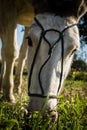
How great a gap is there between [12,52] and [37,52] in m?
2.69

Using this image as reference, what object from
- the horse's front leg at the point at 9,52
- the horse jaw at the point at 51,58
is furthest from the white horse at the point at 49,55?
the horse's front leg at the point at 9,52

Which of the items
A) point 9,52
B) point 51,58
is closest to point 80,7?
point 51,58


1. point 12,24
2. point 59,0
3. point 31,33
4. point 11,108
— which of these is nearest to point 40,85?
point 11,108

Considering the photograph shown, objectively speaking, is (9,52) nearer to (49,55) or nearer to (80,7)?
(80,7)

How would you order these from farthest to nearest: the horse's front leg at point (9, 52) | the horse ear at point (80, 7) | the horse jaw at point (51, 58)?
the horse's front leg at point (9, 52) < the horse ear at point (80, 7) < the horse jaw at point (51, 58)

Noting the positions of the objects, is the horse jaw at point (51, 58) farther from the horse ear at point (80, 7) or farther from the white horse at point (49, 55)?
the horse ear at point (80, 7)

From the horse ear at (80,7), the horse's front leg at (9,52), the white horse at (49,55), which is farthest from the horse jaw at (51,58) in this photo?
the horse's front leg at (9,52)

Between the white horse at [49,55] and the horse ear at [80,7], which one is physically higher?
the horse ear at [80,7]

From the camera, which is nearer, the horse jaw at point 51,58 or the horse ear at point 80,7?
the horse jaw at point 51,58

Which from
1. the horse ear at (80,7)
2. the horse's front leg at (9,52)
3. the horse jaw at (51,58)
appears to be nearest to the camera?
the horse jaw at (51,58)

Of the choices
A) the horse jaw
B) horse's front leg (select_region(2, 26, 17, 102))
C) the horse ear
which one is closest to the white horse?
the horse jaw

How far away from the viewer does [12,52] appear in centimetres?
745

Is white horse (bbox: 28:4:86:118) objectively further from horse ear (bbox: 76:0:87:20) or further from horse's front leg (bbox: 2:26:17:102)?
horse's front leg (bbox: 2:26:17:102)

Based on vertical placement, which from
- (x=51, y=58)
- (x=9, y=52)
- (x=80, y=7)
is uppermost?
(x=80, y=7)
